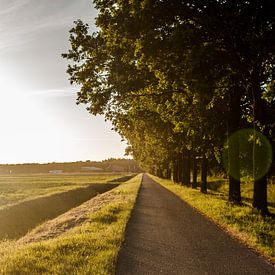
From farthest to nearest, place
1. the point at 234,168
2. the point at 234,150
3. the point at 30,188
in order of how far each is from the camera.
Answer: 1. the point at 30,188
2. the point at 234,150
3. the point at 234,168

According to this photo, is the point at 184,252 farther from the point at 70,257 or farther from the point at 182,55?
the point at 182,55

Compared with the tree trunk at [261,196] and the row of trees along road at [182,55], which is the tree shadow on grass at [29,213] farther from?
the tree trunk at [261,196]

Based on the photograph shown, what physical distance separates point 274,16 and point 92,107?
11392 millimetres

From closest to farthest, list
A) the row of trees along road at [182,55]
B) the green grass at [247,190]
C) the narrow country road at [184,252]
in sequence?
the narrow country road at [184,252]
the row of trees along road at [182,55]
the green grass at [247,190]

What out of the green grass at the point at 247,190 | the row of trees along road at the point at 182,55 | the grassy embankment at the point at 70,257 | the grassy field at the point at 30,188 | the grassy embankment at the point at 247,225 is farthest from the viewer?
the grassy field at the point at 30,188

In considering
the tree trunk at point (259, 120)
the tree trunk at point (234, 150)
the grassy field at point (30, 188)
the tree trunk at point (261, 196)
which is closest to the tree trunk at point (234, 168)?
the tree trunk at point (234, 150)

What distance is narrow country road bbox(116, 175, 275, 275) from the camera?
382 inches

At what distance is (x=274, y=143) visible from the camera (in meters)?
29.3

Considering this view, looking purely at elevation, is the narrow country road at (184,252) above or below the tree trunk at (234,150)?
below

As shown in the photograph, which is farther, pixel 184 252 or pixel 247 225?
pixel 247 225

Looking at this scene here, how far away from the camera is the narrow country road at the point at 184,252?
9.70m

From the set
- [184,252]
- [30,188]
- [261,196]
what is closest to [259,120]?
[261,196]

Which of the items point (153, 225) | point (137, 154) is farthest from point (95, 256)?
point (137, 154)

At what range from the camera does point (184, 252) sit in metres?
11.6
